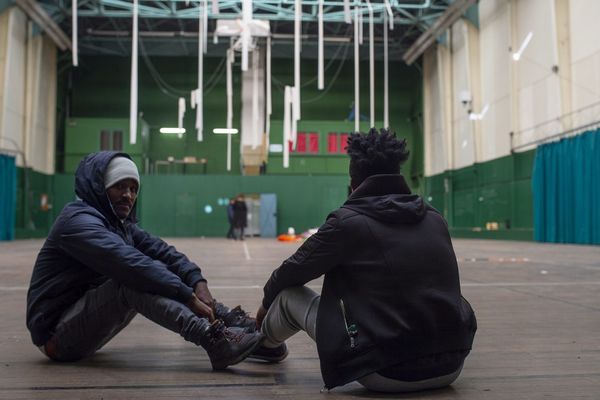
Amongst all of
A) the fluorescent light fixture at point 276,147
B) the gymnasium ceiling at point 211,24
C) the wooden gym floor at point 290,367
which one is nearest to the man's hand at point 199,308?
the wooden gym floor at point 290,367

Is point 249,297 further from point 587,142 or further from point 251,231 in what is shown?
point 251,231

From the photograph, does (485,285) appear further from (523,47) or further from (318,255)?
(523,47)

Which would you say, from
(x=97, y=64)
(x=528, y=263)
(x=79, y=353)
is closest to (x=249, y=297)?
(x=79, y=353)

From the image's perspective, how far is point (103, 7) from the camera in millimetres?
24047

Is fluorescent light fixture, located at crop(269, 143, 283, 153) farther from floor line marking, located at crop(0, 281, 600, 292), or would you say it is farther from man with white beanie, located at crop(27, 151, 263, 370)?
man with white beanie, located at crop(27, 151, 263, 370)

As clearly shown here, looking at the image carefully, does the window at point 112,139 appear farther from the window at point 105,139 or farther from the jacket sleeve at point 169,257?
the jacket sleeve at point 169,257

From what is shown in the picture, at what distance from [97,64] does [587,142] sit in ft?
76.5

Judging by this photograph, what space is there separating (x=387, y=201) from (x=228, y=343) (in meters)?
1.00

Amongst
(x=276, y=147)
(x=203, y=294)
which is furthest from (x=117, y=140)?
(x=203, y=294)

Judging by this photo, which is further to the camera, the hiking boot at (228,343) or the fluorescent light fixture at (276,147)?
the fluorescent light fixture at (276,147)

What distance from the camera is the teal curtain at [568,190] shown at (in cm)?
1617

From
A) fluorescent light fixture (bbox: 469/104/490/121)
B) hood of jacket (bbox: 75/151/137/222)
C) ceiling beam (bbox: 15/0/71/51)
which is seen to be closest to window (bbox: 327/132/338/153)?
fluorescent light fixture (bbox: 469/104/490/121)

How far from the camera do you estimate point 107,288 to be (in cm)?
266

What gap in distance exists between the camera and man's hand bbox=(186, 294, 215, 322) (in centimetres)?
262
